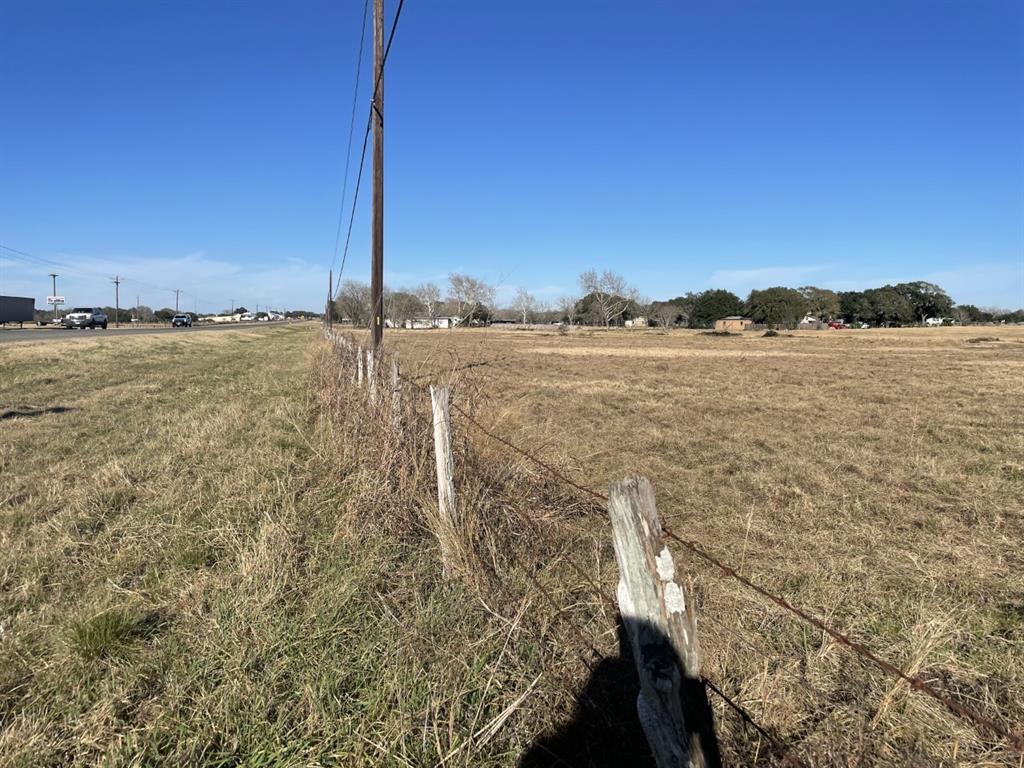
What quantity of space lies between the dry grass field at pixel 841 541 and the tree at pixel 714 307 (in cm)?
10048

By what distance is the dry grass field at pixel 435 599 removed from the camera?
2330 millimetres

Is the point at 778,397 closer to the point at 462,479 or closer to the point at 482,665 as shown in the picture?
the point at 462,479

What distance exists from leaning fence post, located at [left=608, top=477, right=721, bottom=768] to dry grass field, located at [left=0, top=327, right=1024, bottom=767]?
81 cm

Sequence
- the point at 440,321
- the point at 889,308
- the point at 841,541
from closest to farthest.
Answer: the point at 841,541 → the point at 440,321 → the point at 889,308

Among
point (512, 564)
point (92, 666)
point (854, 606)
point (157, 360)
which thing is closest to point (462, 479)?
point (512, 564)

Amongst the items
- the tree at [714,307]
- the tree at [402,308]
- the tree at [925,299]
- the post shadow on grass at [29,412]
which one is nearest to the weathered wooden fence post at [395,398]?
the tree at [402,308]

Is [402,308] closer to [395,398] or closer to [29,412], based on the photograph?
[29,412]

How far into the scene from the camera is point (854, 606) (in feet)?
11.8

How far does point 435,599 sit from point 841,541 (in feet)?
11.3

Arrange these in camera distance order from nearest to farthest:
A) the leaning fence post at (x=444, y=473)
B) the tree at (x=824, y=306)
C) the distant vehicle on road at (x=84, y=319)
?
the leaning fence post at (x=444, y=473), the distant vehicle on road at (x=84, y=319), the tree at (x=824, y=306)

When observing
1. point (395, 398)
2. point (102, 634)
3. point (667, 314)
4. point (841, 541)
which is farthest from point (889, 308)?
point (102, 634)

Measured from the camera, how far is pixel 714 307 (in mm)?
108125

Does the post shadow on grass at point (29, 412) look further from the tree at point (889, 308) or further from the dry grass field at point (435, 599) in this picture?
the tree at point (889, 308)

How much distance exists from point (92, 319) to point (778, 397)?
201ft
